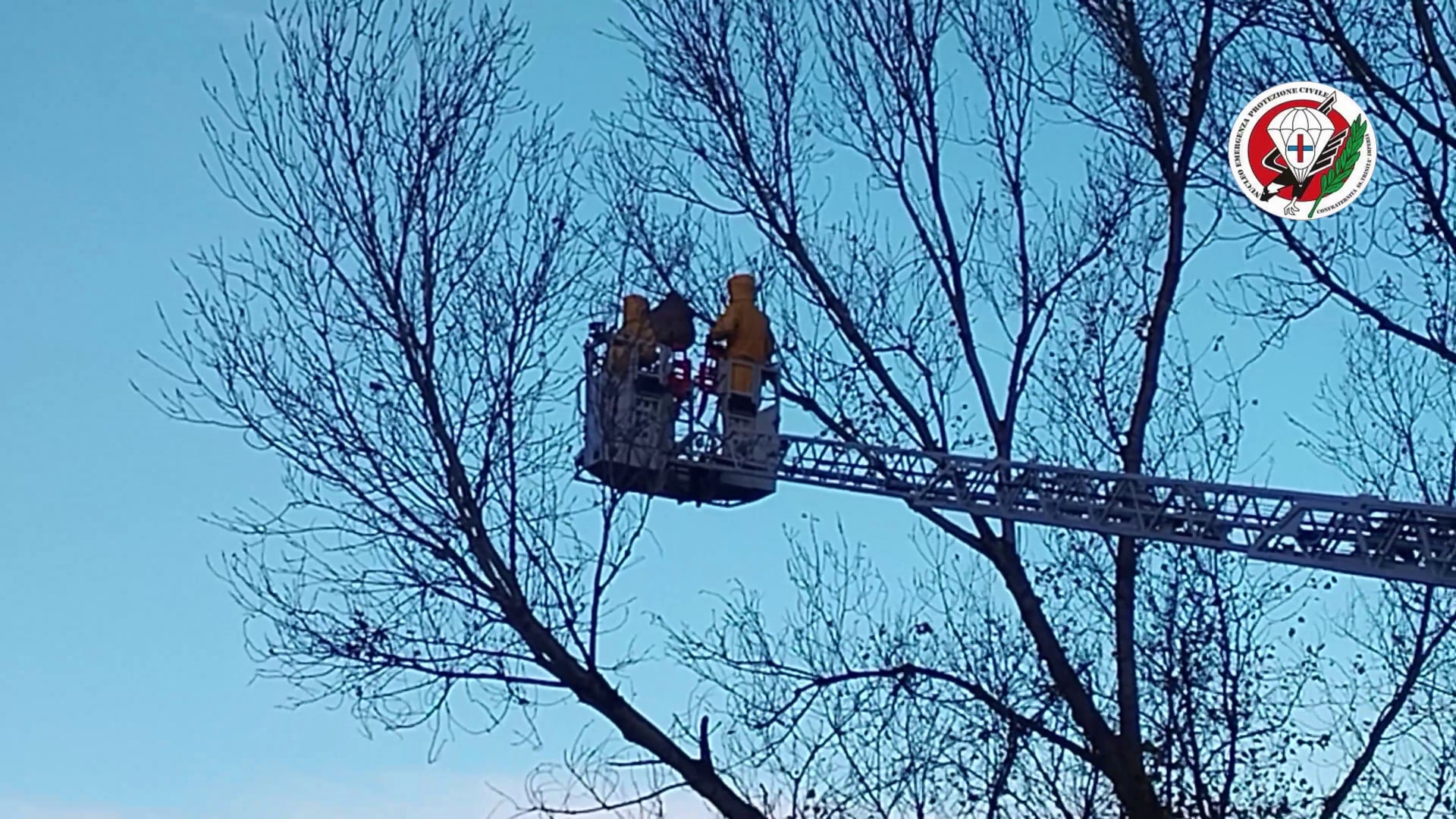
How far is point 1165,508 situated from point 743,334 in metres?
2.73

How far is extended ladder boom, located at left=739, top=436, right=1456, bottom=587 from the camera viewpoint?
10438 millimetres

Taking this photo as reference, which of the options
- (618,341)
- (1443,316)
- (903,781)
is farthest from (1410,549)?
(618,341)

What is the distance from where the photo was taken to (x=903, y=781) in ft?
41.7

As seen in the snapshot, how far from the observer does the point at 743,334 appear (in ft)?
41.7

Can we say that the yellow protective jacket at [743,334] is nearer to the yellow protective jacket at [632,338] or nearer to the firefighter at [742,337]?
the firefighter at [742,337]

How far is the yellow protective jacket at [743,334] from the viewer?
1262cm

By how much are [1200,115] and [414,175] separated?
5.11 metres

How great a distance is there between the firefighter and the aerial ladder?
0.04m

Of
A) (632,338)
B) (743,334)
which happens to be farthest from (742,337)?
(632,338)

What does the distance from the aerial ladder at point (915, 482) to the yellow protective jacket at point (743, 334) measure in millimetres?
61

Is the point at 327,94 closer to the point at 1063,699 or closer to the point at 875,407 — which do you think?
the point at 875,407

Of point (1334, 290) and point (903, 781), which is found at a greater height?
point (1334, 290)

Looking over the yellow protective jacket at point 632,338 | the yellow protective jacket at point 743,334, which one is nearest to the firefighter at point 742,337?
the yellow protective jacket at point 743,334

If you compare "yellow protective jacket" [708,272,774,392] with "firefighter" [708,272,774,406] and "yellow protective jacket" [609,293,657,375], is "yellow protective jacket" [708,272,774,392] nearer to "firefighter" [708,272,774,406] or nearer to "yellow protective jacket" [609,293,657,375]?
"firefighter" [708,272,774,406]
